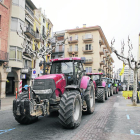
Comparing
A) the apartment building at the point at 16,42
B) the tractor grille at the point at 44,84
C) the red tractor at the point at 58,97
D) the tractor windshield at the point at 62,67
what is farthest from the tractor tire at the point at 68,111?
the apartment building at the point at 16,42

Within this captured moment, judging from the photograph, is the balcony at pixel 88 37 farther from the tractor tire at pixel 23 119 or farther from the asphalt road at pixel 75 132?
the tractor tire at pixel 23 119

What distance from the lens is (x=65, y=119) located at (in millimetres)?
5441

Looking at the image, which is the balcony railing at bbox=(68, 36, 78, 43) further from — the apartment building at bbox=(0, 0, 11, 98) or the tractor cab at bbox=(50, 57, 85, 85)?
the tractor cab at bbox=(50, 57, 85, 85)

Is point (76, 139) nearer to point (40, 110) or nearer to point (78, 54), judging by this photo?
point (40, 110)

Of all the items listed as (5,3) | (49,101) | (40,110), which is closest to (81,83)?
(49,101)

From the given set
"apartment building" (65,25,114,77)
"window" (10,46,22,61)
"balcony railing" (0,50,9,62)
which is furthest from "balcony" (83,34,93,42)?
"balcony railing" (0,50,9,62)

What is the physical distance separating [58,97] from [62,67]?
1.60m

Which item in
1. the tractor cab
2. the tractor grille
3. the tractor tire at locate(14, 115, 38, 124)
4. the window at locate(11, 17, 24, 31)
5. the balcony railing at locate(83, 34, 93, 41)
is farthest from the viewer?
the balcony railing at locate(83, 34, 93, 41)

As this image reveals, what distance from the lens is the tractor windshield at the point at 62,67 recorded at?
7461 mm

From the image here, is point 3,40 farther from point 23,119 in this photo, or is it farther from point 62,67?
point 23,119

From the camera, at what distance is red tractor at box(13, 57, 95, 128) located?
5.45 meters

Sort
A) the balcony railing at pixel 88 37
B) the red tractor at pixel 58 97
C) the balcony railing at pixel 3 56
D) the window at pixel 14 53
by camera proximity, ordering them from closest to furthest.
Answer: the red tractor at pixel 58 97 < the balcony railing at pixel 3 56 < the window at pixel 14 53 < the balcony railing at pixel 88 37

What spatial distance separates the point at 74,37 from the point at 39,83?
38543 millimetres

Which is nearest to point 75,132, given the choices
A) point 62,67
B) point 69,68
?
point 69,68
